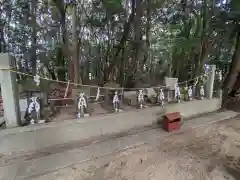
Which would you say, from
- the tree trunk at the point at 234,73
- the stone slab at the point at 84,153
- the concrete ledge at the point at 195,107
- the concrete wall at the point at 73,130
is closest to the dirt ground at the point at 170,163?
the stone slab at the point at 84,153

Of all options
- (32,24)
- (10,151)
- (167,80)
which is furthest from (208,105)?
(32,24)

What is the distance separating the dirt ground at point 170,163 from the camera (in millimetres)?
2270

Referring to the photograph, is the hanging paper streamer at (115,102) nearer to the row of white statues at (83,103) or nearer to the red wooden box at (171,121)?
the row of white statues at (83,103)

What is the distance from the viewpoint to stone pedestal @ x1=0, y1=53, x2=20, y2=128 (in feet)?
7.95

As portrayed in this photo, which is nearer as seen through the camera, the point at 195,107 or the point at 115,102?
the point at 115,102

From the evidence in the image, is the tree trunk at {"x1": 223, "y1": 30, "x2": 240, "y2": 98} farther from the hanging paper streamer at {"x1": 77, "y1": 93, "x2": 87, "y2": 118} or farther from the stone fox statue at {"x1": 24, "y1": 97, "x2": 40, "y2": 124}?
the stone fox statue at {"x1": 24, "y1": 97, "x2": 40, "y2": 124}

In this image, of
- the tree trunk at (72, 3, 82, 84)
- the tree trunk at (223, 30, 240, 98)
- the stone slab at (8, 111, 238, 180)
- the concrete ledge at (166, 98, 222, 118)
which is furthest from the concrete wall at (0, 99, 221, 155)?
the tree trunk at (223, 30, 240, 98)

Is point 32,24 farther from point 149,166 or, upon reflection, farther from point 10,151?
point 149,166

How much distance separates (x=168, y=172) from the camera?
2369mm

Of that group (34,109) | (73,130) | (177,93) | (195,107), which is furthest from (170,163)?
Answer: (195,107)

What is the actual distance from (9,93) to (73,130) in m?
1.03

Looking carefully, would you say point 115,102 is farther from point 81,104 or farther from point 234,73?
point 234,73

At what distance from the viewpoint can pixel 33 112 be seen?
2771 millimetres

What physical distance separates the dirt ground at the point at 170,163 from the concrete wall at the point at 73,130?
1.93ft
